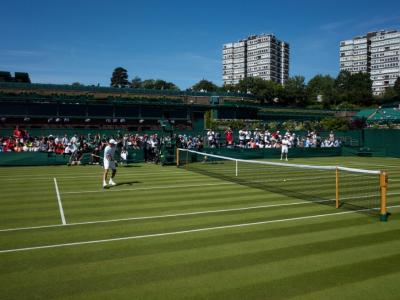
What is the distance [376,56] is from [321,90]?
3958 centimetres

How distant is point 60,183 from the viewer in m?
17.2

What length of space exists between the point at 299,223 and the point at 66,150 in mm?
21457

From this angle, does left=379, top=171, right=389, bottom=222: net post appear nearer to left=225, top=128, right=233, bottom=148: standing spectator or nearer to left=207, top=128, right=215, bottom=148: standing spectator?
left=207, top=128, right=215, bottom=148: standing spectator

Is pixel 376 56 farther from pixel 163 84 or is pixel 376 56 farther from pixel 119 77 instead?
pixel 119 77

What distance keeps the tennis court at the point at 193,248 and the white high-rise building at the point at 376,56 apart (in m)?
155

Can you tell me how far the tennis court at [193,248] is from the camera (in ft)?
19.2

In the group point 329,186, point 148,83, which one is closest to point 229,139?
point 329,186

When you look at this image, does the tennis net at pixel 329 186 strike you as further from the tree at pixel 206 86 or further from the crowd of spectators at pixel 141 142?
the tree at pixel 206 86

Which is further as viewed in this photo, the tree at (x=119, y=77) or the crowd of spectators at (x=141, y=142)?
the tree at (x=119, y=77)

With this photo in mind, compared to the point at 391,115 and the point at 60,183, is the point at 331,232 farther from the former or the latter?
the point at 391,115

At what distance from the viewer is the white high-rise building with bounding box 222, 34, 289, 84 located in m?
182

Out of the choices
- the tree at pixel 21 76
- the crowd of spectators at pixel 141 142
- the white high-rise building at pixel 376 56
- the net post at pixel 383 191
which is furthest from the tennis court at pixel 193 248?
the white high-rise building at pixel 376 56

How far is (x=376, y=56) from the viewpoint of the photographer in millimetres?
165500

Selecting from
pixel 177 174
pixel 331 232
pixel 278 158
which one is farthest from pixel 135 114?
pixel 331 232
